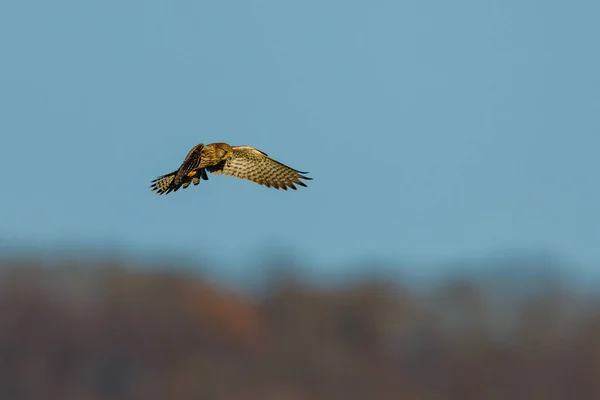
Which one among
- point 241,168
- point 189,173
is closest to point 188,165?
point 189,173

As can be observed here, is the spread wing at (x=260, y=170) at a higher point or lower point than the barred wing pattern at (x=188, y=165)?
higher

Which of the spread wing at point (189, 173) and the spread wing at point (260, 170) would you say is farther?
the spread wing at point (260, 170)

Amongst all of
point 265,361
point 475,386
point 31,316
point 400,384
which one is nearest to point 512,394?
point 475,386

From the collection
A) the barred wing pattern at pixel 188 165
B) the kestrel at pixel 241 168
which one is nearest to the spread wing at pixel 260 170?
the kestrel at pixel 241 168

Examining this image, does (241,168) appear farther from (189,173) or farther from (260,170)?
(189,173)

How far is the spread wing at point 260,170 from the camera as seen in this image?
739 inches

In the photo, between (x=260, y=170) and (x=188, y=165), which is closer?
(x=188, y=165)

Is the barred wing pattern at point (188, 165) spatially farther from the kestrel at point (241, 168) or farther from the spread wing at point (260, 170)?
the spread wing at point (260, 170)

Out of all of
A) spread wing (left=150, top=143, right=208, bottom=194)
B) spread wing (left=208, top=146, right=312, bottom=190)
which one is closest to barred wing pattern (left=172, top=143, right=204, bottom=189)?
spread wing (left=150, top=143, right=208, bottom=194)

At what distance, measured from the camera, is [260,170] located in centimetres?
1898

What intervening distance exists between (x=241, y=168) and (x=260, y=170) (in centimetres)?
22

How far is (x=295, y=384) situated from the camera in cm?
3422

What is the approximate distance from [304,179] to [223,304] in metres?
16.6

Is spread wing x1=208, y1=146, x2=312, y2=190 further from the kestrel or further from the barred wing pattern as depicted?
the barred wing pattern
